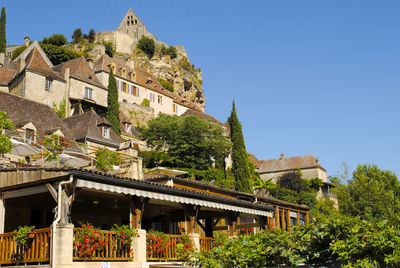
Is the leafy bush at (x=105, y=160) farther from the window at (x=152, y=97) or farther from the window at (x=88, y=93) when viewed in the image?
the window at (x=152, y=97)

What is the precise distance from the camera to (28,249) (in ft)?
40.7

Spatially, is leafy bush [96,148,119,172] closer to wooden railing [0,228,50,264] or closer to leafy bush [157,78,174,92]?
wooden railing [0,228,50,264]

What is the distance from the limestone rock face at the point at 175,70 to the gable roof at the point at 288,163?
21798mm

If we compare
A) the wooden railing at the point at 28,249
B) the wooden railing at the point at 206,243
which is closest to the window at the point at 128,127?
the wooden railing at the point at 206,243

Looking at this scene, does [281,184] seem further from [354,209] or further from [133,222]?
[133,222]

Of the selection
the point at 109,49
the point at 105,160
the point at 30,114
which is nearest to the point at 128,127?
the point at 30,114

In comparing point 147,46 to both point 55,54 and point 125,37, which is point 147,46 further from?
point 55,54

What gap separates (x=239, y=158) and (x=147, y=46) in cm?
4431

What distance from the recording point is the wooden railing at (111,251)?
12.5 m

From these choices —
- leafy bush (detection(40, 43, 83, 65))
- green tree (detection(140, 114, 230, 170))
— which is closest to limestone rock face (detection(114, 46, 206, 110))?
leafy bush (detection(40, 43, 83, 65))

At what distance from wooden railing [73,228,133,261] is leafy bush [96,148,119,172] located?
5728 mm

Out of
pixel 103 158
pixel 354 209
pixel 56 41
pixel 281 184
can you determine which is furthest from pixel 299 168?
pixel 103 158

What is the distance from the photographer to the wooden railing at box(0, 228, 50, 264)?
11.9 metres

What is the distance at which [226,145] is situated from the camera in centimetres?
5075
